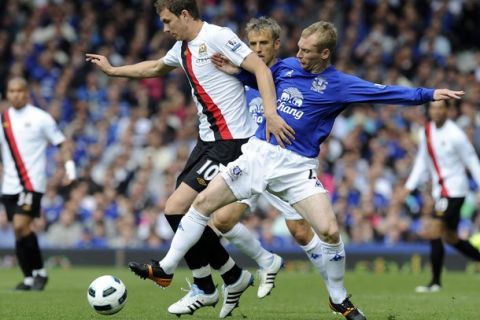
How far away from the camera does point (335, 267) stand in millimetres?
8617

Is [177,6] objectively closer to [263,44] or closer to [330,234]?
[263,44]

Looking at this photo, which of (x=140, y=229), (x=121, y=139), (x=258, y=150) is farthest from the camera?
(x=121, y=139)

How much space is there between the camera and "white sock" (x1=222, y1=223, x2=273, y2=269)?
33.2ft

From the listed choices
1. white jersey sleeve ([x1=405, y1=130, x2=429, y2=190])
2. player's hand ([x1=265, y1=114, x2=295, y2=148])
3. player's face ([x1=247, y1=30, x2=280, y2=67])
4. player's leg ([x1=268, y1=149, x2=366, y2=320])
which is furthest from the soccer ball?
white jersey sleeve ([x1=405, y1=130, x2=429, y2=190])

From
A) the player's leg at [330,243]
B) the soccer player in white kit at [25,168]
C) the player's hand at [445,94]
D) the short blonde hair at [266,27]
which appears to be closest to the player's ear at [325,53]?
the player's hand at [445,94]

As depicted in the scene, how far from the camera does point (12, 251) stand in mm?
19578

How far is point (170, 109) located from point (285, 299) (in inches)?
431

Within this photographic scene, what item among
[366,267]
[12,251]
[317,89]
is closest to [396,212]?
[366,267]

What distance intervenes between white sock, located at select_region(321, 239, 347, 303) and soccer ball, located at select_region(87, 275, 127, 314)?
1.66 meters

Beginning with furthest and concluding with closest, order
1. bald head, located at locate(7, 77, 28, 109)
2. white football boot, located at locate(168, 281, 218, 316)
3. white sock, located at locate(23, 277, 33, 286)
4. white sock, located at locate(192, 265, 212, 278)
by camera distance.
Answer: bald head, located at locate(7, 77, 28, 109) < white sock, located at locate(23, 277, 33, 286) < white sock, located at locate(192, 265, 212, 278) < white football boot, located at locate(168, 281, 218, 316)

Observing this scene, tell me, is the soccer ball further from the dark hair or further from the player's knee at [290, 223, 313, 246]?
the player's knee at [290, 223, 313, 246]

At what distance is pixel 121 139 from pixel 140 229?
244 cm

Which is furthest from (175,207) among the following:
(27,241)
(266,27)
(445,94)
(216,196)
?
(27,241)

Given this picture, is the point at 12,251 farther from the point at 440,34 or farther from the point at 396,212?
the point at 440,34
